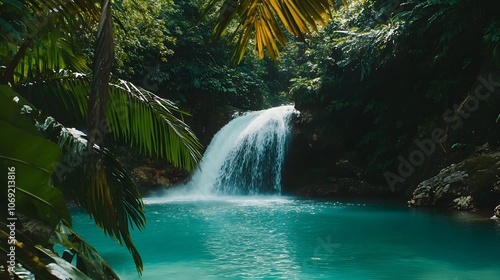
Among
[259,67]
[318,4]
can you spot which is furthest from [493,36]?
[259,67]

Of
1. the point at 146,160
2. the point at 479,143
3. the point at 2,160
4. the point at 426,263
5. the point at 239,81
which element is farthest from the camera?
the point at 239,81

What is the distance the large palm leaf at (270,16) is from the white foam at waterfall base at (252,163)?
598 inches

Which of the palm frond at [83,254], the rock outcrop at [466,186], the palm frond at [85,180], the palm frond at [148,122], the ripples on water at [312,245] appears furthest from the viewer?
the rock outcrop at [466,186]

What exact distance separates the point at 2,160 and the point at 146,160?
731 inches

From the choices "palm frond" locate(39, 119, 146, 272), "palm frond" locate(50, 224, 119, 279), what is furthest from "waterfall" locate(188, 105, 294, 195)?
"palm frond" locate(50, 224, 119, 279)

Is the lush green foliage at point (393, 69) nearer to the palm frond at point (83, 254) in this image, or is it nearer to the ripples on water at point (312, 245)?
the ripples on water at point (312, 245)

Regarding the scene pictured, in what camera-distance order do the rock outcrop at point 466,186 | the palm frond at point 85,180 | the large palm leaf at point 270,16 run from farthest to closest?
the rock outcrop at point 466,186 < the palm frond at point 85,180 < the large palm leaf at point 270,16

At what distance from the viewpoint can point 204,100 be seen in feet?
67.6

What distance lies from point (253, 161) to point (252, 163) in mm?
86

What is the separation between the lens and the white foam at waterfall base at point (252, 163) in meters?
17.4

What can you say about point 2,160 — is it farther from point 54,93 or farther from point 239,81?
point 239,81

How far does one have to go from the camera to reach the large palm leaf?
5.86 ft

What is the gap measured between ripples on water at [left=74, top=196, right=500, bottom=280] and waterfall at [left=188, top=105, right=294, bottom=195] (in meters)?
5.87

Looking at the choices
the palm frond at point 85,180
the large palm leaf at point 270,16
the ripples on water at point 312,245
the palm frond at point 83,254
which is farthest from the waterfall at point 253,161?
the large palm leaf at point 270,16
